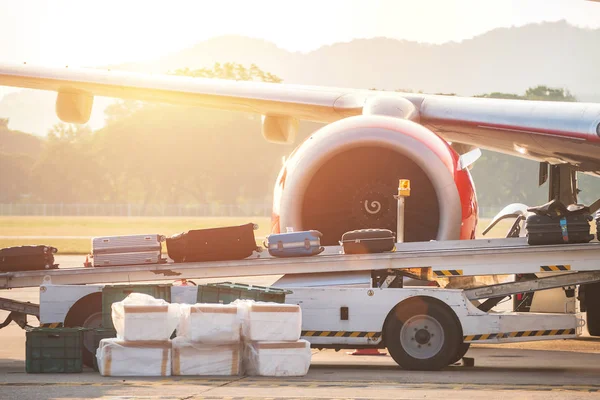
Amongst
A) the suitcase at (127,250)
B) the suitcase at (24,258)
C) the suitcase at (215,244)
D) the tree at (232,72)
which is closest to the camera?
the suitcase at (215,244)

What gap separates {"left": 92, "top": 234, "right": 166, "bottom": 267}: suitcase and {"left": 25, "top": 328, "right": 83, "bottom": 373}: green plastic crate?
142cm

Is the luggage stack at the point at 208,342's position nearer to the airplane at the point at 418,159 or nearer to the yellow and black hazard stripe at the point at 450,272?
the yellow and black hazard stripe at the point at 450,272

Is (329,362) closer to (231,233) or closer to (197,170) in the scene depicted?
(231,233)

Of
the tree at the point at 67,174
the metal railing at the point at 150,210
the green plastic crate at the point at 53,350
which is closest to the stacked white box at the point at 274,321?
the green plastic crate at the point at 53,350

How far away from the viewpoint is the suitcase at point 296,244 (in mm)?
14320

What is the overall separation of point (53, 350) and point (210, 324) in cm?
204

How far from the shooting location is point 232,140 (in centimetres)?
12231

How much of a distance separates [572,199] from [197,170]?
106 metres

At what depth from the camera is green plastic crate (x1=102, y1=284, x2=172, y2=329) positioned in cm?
1402

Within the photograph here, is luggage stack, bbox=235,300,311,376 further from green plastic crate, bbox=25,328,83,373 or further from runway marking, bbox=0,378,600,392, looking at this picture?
green plastic crate, bbox=25,328,83,373

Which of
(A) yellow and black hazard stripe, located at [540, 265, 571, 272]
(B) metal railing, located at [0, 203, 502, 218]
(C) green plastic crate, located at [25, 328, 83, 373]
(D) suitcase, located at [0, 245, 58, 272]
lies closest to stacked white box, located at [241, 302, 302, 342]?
(C) green plastic crate, located at [25, 328, 83, 373]

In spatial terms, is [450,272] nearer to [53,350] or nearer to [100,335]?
[100,335]

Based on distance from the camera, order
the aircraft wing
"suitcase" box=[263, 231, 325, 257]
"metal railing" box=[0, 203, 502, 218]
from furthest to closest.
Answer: "metal railing" box=[0, 203, 502, 218] < the aircraft wing < "suitcase" box=[263, 231, 325, 257]

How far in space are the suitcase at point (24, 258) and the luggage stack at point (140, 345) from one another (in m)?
2.44
